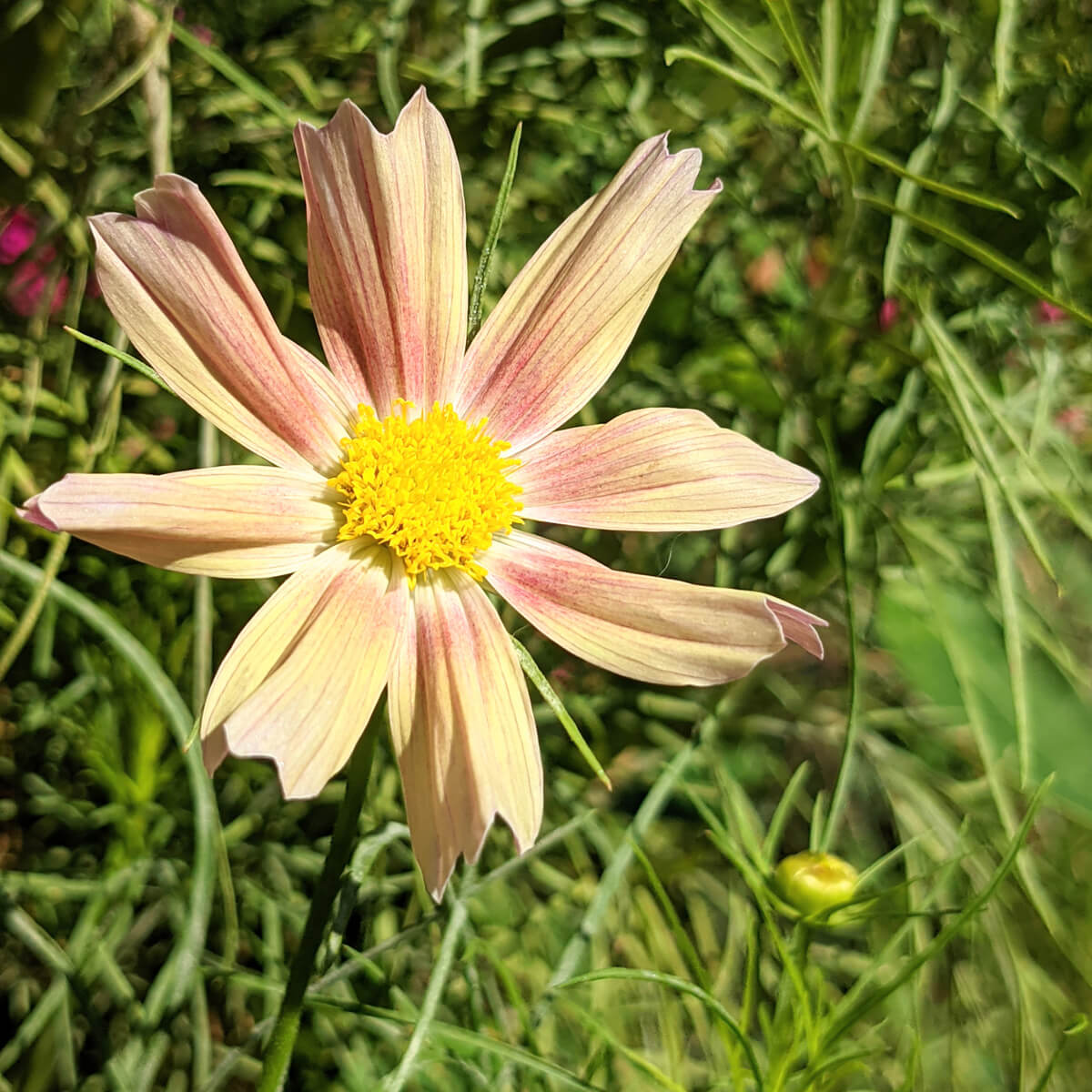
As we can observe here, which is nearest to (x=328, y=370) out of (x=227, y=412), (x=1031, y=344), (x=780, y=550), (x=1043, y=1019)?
(x=227, y=412)

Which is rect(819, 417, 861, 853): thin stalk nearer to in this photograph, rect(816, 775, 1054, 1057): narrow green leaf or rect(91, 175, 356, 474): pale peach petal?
rect(816, 775, 1054, 1057): narrow green leaf

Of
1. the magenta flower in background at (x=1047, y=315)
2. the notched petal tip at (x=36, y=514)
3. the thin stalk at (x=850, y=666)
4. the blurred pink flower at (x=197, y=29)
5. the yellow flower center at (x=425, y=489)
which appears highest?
the blurred pink flower at (x=197, y=29)

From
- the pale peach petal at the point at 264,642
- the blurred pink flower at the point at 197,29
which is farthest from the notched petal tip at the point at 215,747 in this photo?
the blurred pink flower at the point at 197,29

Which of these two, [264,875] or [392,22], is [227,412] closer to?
[392,22]

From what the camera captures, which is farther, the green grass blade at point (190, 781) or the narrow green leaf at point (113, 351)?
the green grass blade at point (190, 781)

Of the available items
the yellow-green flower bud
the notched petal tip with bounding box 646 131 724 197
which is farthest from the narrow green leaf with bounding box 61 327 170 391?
the yellow-green flower bud

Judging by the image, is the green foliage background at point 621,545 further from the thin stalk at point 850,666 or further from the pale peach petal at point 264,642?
the pale peach petal at point 264,642

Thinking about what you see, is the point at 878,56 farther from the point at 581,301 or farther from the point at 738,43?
the point at 581,301
